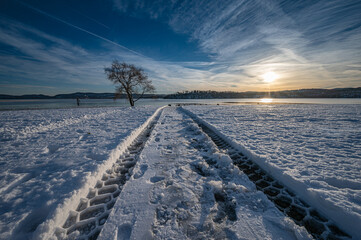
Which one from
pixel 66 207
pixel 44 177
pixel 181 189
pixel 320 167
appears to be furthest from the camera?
pixel 320 167

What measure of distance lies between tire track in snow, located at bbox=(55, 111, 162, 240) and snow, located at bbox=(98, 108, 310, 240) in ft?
0.62

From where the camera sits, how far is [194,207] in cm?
200

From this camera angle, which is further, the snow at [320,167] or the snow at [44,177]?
the snow at [320,167]

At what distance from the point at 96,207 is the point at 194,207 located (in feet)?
5.36

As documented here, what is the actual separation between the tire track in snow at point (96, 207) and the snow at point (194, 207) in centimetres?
19

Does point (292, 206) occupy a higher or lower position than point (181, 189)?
lower

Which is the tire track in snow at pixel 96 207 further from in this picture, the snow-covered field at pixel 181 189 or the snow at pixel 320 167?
the snow at pixel 320 167

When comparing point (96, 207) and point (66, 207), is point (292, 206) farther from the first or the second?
point (66, 207)

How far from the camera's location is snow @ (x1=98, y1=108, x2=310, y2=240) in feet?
5.36

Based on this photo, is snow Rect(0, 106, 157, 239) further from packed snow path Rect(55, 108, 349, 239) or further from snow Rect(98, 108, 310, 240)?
snow Rect(98, 108, 310, 240)

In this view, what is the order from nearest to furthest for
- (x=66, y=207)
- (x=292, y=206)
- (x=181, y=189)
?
(x=66, y=207)
(x=292, y=206)
(x=181, y=189)

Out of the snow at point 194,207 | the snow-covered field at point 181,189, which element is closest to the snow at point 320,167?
the snow-covered field at point 181,189

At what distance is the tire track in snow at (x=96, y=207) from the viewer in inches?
67.0

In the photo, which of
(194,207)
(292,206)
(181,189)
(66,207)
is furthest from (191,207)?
(66,207)
